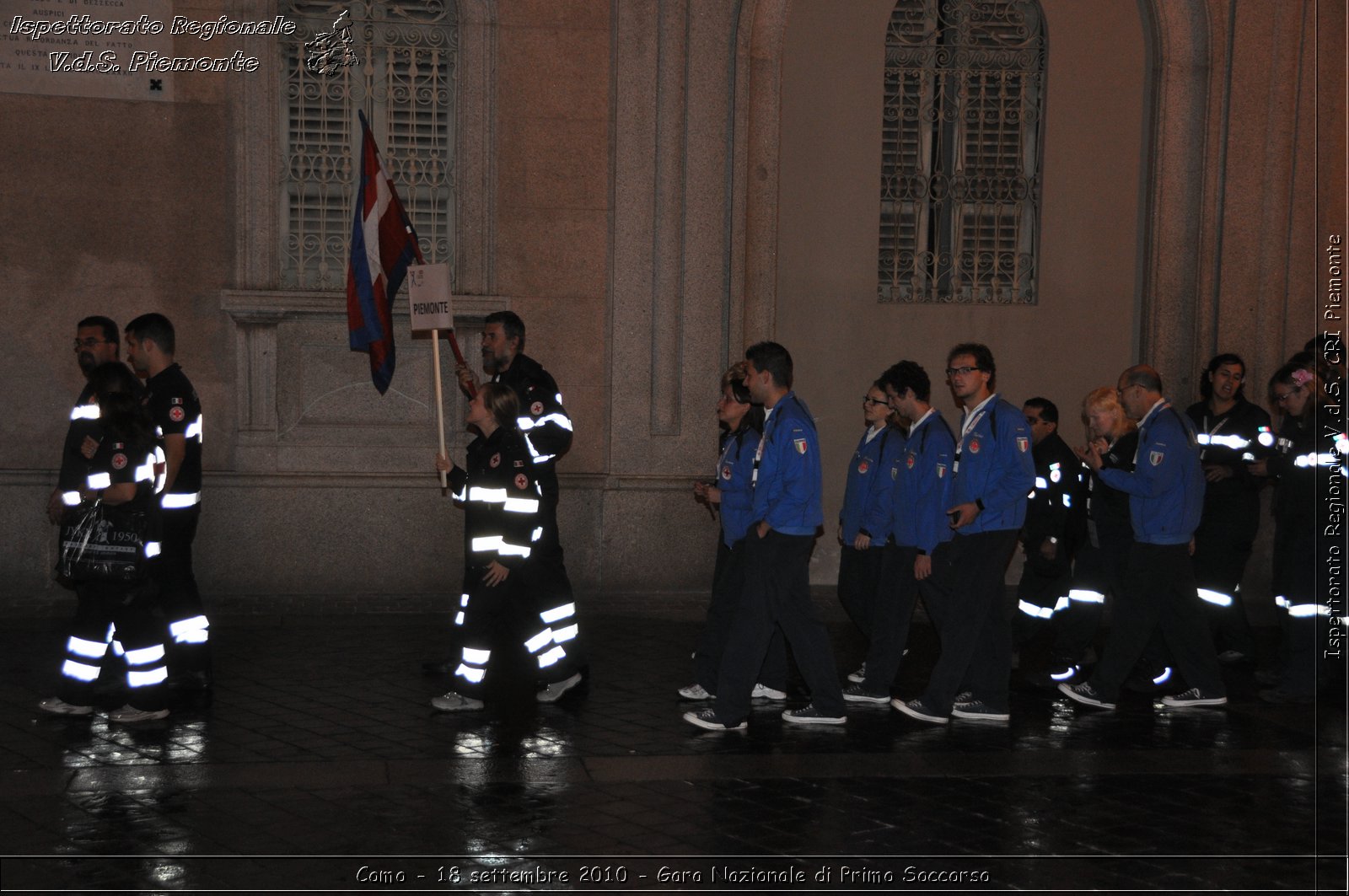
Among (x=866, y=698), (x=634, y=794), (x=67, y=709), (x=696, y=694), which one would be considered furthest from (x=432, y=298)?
(x=634, y=794)

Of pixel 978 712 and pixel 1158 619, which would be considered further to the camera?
pixel 1158 619

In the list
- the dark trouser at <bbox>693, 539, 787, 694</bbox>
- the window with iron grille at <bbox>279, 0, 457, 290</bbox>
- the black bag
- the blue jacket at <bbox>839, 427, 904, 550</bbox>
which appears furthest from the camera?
the window with iron grille at <bbox>279, 0, 457, 290</bbox>

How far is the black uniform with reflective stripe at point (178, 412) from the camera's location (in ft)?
26.2

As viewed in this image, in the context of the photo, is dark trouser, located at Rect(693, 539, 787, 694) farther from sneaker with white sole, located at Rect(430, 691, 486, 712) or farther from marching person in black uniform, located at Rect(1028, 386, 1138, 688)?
marching person in black uniform, located at Rect(1028, 386, 1138, 688)

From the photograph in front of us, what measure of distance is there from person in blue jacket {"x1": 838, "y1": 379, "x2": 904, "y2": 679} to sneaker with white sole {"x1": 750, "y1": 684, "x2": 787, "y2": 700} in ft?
1.95

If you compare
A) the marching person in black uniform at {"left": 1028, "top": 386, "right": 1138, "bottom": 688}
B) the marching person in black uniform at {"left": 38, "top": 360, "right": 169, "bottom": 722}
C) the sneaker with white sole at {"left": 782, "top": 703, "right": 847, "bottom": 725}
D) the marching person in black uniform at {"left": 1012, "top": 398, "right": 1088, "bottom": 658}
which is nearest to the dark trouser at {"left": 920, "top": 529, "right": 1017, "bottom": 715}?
the sneaker with white sole at {"left": 782, "top": 703, "right": 847, "bottom": 725}

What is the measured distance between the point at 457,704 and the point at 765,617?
1805 mm

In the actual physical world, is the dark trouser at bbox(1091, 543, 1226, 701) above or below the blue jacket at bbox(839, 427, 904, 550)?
below

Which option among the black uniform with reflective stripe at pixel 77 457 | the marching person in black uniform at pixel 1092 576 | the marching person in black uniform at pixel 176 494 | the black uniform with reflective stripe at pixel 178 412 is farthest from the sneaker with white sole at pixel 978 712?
the black uniform with reflective stripe at pixel 77 457

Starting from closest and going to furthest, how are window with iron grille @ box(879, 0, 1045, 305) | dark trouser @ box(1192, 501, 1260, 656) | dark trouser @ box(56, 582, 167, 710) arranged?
dark trouser @ box(56, 582, 167, 710) → dark trouser @ box(1192, 501, 1260, 656) → window with iron grille @ box(879, 0, 1045, 305)

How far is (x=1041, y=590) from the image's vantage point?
9.05m

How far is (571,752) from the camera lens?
707 cm

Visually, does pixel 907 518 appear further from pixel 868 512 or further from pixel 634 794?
pixel 634 794

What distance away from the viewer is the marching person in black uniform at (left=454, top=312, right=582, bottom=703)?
321 inches
